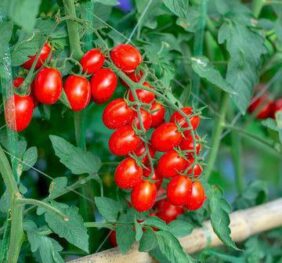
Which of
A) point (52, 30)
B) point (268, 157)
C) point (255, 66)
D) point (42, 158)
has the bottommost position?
point (268, 157)

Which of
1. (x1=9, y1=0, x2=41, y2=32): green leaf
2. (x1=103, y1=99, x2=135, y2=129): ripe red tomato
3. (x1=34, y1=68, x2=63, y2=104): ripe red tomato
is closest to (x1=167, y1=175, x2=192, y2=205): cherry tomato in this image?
(x1=103, y1=99, x2=135, y2=129): ripe red tomato

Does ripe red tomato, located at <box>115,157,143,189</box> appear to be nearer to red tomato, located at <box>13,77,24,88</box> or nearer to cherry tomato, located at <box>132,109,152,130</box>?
cherry tomato, located at <box>132,109,152,130</box>

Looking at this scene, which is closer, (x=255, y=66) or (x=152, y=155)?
(x=152, y=155)

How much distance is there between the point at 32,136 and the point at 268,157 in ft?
3.45

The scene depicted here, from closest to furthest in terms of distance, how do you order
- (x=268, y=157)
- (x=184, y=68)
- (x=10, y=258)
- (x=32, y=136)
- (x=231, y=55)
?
(x=10, y=258) < (x=231, y=55) < (x=184, y=68) < (x=32, y=136) < (x=268, y=157)

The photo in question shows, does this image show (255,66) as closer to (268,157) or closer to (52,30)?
(52,30)

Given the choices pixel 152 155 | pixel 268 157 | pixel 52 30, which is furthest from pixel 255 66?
pixel 268 157

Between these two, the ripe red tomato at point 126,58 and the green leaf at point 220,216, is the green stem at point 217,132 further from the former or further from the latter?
the ripe red tomato at point 126,58

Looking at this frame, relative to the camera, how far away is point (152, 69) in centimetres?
114

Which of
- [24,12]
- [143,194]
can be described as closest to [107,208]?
[143,194]

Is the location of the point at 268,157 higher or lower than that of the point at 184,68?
lower

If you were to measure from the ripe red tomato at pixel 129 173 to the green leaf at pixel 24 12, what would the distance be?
361 mm

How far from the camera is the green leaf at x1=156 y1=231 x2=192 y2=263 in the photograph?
1054 mm

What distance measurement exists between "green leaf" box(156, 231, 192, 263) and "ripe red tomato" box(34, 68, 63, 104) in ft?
0.88
